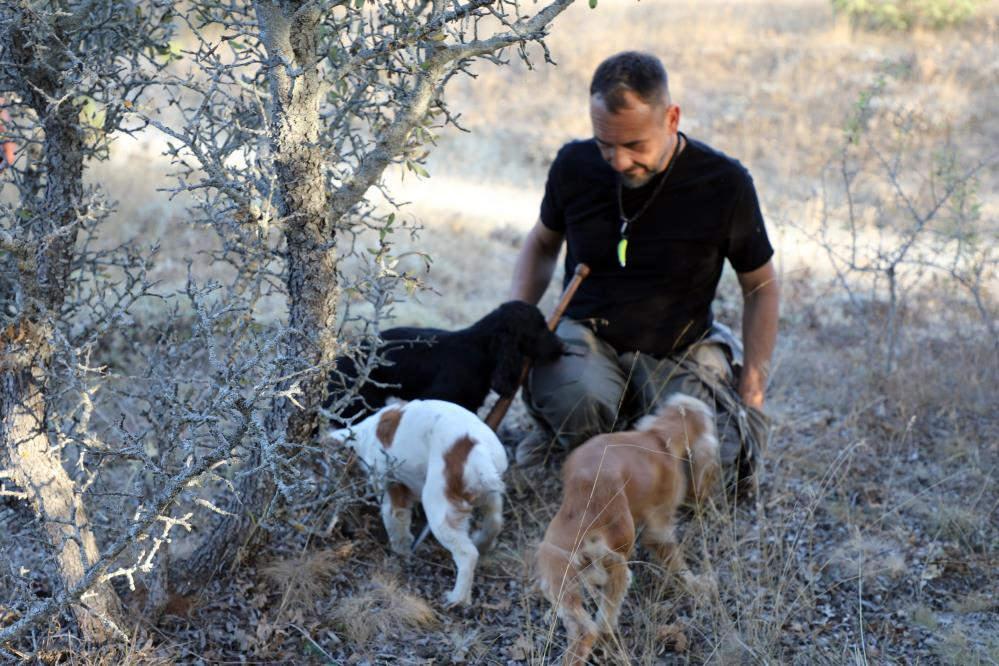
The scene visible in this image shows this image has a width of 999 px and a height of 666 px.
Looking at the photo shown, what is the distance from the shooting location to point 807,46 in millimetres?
18781

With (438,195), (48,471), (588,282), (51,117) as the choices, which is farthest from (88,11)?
(438,195)

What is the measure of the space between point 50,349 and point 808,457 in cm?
352

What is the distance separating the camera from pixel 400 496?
3943 mm

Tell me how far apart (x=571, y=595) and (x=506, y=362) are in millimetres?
1601

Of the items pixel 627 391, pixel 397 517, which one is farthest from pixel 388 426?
pixel 627 391

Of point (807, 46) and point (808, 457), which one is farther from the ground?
point (807, 46)

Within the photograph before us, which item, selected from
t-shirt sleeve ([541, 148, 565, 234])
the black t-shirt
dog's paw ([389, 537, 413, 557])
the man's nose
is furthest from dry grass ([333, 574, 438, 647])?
t-shirt sleeve ([541, 148, 565, 234])

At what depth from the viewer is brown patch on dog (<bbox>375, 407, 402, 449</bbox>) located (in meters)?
3.97

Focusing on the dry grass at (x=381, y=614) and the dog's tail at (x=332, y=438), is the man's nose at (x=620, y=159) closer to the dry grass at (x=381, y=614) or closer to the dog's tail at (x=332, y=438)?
the dog's tail at (x=332, y=438)

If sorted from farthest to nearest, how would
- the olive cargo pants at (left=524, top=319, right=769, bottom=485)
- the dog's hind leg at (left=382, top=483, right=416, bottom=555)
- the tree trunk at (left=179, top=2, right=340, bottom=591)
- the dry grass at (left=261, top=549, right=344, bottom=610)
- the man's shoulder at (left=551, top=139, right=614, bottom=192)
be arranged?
the man's shoulder at (left=551, top=139, right=614, bottom=192)
the olive cargo pants at (left=524, top=319, right=769, bottom=485)
the dog's hind leg at (left=382, top=483, right=416, bottom=555)
the dry grass at (left=261, top=549, right=344, bottom=610)
the tree trunk at (left=179, top=2, right=340, bottom=591)

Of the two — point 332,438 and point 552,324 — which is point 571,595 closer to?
point 332,438

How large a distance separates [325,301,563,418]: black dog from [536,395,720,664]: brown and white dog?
950mm

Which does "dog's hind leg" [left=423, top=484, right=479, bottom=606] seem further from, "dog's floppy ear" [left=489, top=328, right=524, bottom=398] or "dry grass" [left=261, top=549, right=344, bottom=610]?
"dog's floppy ear" [left=489, top=328, right=524, bottom=398]

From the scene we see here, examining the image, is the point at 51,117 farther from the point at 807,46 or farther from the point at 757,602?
the point at 807,46
